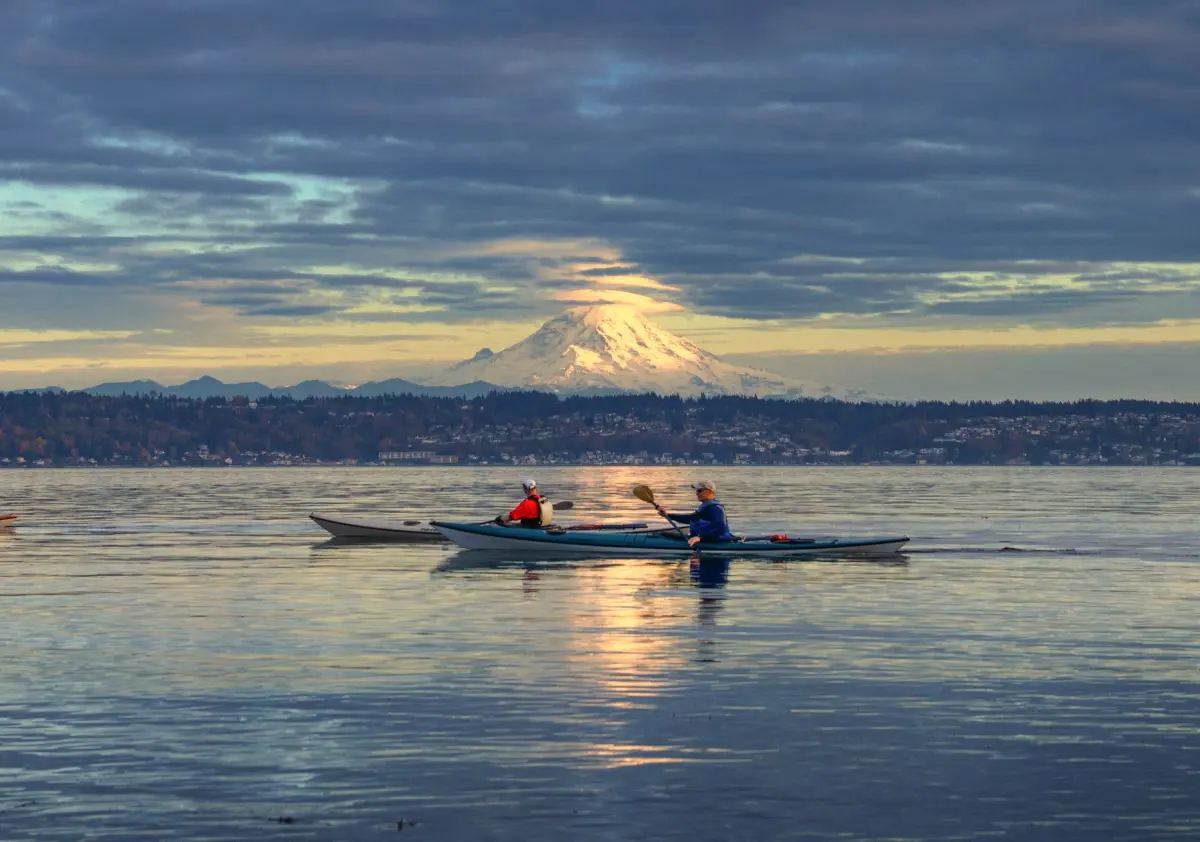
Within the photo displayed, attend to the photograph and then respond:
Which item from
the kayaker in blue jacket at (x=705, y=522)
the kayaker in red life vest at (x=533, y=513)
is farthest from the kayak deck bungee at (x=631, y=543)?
the kayaker in red life vest at (x=533, y=513)

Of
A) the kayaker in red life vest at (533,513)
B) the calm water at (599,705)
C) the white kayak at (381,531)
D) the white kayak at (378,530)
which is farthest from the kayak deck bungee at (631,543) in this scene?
the white kayak at (378,530)

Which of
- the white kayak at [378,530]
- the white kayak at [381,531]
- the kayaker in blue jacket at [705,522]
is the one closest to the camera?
the kayaker in blue jacket at [705,522]

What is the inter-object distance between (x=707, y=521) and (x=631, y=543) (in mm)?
2694

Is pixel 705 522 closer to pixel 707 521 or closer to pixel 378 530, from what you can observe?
pixel 707 521

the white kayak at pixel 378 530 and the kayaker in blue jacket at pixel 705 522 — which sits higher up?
the kayaker in blue jacket at pixel 705 522

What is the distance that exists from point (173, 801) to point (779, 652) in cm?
1470

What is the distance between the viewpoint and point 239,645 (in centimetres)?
3092

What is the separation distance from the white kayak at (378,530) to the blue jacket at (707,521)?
18.4 meters

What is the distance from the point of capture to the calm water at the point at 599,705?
17.0 m

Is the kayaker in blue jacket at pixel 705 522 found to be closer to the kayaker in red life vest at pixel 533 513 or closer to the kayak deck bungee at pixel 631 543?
the kayak deck bungee at pixel 631 543

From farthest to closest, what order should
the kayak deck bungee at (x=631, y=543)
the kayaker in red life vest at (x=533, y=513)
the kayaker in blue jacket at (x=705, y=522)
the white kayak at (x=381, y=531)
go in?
the white kayak at (x=381, y=531)
the kayaker in red life vest at (x=533, y=513)
the kayak deck bungee at (x=631, y=543)
the kayaker in blue jacket at (x=705, y=522)

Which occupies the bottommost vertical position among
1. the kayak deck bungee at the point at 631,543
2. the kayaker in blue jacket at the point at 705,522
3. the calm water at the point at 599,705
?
the calm water at the point at 599,705

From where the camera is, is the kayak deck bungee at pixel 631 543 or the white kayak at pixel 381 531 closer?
the kayak deck bungee at pixel 631 543

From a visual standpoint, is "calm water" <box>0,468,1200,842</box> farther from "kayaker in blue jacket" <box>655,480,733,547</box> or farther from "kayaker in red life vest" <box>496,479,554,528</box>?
"kayaker in red life vest" <box>496,479,554,528</box>
